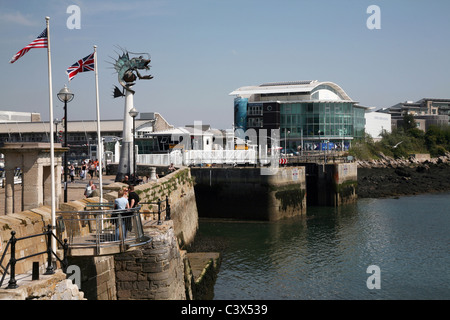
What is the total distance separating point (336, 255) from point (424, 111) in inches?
5821

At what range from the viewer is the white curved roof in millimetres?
81912

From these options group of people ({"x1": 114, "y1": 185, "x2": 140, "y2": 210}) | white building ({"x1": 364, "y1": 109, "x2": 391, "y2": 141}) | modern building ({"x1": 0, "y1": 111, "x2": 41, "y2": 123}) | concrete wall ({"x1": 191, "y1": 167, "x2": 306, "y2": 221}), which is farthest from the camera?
white building ({"x1": 364, "y1": 109, "x2": 391, "y2": 141})

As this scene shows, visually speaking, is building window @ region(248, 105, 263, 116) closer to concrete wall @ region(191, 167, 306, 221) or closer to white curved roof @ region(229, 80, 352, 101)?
white curved roof @ region(229, 80, 352, 101)

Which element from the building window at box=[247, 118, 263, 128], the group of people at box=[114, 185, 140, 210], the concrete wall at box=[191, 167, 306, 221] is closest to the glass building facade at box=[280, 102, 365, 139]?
the building window at box=[247, 118, 263, 128]

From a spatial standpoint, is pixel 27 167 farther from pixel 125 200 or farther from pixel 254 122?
pixel 254 122

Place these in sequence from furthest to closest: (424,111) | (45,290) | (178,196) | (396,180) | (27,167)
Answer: (424,111)
(396,180)
(178,196)
(27,167)
(45,290)

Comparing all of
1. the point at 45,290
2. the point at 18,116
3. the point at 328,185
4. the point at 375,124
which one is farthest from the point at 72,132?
the point at 45,290

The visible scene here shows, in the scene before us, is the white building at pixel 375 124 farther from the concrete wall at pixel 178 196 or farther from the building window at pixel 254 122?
the concrete wall at pixel 178 196

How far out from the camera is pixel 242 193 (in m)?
39.4

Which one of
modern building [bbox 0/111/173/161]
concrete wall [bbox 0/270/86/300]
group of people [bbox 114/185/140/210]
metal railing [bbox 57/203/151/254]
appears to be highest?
modern building [bbox 0/111/173/161]

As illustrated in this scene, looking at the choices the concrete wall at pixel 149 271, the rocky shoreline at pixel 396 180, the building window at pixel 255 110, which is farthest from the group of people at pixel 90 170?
the building window at pixel 255 110

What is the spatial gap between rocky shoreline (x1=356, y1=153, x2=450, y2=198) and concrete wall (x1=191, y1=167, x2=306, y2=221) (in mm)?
19726
